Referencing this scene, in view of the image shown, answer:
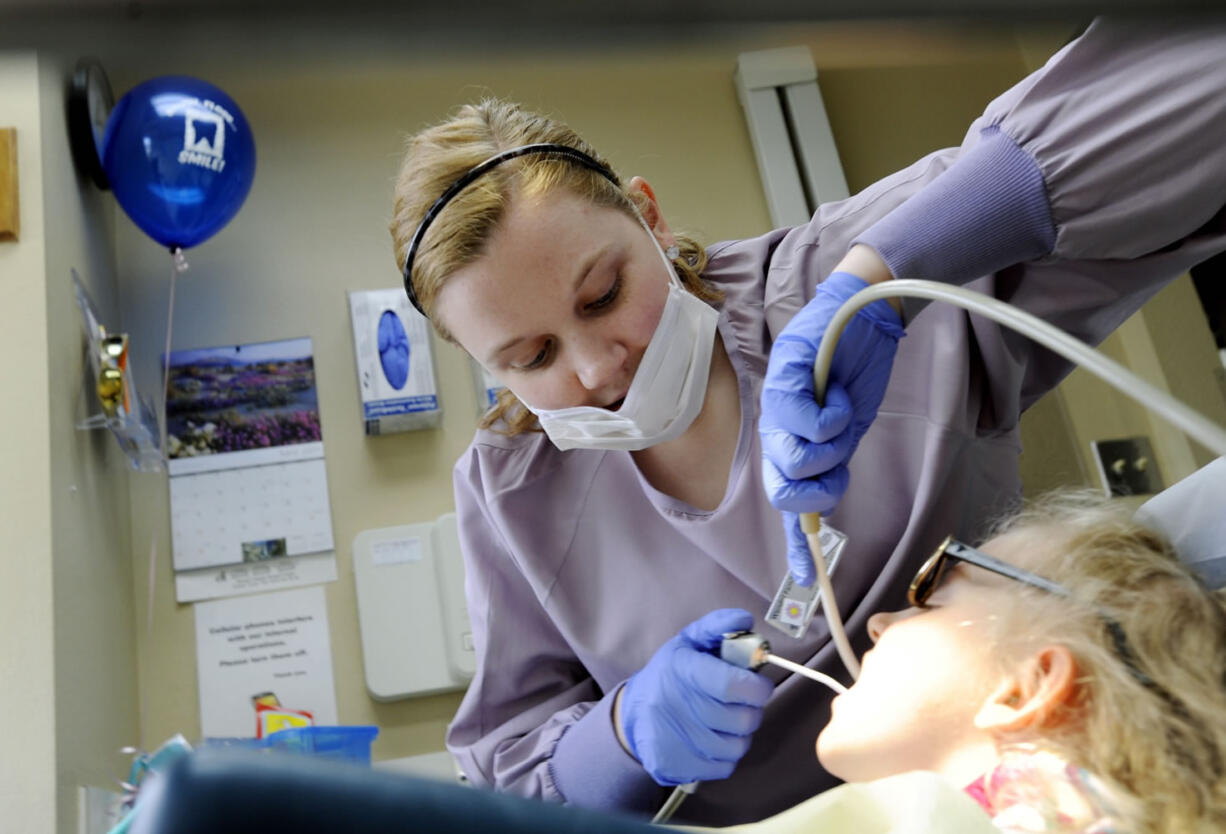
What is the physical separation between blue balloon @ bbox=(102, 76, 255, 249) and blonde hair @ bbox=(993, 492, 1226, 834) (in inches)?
76.8

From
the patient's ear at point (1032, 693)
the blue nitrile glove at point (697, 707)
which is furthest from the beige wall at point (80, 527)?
the patient's ear at point (1032, 693)

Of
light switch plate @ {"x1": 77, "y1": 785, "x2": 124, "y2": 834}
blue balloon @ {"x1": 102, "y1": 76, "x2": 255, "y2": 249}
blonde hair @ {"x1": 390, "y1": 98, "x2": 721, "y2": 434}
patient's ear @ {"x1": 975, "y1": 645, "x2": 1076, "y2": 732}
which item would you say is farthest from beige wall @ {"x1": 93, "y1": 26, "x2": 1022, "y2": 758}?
patient's ear @ {"x1": 975, "y1": 645, "x2": 1076, "y2": 732}

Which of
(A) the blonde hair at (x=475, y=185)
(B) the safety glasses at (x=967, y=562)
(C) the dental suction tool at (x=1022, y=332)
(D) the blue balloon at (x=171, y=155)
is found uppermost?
(D) the blue balloon at (x=171, y=155)

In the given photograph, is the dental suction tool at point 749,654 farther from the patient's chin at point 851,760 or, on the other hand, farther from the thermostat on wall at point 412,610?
the thermostat on wall at point 412,610

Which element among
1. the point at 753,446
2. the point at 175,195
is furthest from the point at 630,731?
the point at 175,195

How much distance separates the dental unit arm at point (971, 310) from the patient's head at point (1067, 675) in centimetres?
9

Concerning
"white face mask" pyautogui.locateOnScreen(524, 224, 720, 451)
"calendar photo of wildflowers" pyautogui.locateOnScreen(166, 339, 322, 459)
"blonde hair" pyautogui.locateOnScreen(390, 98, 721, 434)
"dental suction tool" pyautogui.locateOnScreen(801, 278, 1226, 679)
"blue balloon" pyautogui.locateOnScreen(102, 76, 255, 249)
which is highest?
"blue balloon" pyautogui.locateOnScreen(102, 76, 255, 249)

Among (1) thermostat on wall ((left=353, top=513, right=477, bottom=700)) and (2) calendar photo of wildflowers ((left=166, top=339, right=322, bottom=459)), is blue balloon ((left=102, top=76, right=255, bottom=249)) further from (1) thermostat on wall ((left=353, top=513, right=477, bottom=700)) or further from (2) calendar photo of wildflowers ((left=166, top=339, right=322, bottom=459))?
(1) thermostat on wall ((left=353, top=513, right=477, bottom=700))

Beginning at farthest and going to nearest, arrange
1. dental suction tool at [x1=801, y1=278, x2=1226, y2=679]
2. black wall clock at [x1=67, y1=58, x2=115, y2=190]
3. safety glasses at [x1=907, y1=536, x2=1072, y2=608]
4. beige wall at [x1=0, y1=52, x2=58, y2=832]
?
black wall clock at [x1=67, y1=58, x2=115, y2=190], beige wall at [x1=0, y1=52, x2=58, y2=832], safety glasses at [x1=907, y1=536, x2=1072, y2=608], dental suction tool at [x1=801, y1=278, x2=1226, y2=679]

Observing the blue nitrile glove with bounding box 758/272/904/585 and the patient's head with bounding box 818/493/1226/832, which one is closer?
the patient's head with bounding box 818/493/1226/832

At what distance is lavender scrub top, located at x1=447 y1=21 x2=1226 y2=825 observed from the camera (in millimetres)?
1055

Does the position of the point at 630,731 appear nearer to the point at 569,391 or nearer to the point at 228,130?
the point at 569,391

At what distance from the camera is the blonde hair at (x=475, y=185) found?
1289 mm

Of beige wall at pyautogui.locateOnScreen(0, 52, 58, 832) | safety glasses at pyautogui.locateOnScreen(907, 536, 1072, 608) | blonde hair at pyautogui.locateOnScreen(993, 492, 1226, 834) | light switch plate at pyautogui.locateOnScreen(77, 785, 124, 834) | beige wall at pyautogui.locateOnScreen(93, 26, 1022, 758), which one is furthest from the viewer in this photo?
beige wall at pyautogui.locateOnScreen(93, 26, 1022, 758)
